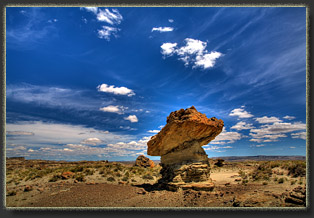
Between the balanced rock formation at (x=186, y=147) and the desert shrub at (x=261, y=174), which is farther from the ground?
the balanced rock formation at (x=186, y=147)

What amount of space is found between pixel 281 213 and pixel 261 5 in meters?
7.35

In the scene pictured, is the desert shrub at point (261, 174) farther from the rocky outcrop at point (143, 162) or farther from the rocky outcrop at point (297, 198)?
the rocky outcrop at point (143, 162)

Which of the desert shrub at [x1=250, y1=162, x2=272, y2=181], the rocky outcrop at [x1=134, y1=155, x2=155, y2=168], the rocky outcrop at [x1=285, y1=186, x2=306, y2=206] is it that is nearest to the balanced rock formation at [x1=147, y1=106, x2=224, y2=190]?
the rocky outcrop at [x1=285, y1=186, x2=306, y2=206]

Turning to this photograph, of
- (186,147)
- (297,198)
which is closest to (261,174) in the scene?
(186,147)

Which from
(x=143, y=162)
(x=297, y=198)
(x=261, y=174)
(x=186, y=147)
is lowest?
(x=143, y=162)

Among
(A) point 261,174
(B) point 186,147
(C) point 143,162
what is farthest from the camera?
(C) point 143,162

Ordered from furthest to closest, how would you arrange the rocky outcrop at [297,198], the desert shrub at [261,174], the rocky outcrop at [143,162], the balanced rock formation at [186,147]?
the rocky outcrop at [143,162], the desert shrub at [261,174], the balanced rock formation at [186,147], the rocky outcrop at [297,198]

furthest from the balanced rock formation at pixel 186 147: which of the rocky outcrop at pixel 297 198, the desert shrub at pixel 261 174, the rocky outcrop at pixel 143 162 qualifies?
the rocky outcrop at pixel 143 162

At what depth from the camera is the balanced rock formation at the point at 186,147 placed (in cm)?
911

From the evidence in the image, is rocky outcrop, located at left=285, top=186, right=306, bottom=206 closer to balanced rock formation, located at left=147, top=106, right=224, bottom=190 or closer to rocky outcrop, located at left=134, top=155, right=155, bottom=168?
balanced rock formation, located at left=147, top=106, right=224, bottom=190

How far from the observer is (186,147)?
990 cm

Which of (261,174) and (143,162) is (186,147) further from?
(143,162)

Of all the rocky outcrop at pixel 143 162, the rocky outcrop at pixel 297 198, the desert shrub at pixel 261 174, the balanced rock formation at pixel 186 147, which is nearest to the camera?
the rocky outcrop at pixel 297 198

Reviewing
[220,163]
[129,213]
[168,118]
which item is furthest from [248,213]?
[220,163]
